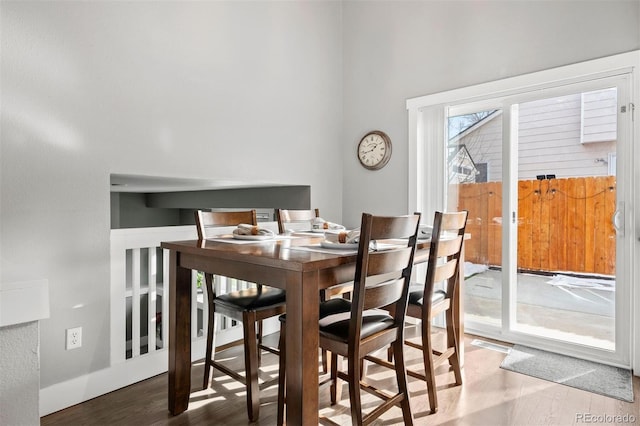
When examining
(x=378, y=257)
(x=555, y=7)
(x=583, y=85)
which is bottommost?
(x=378, y=257)

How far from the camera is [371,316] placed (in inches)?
67.3

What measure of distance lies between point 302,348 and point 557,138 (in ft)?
8.27

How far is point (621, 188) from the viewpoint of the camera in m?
2.47

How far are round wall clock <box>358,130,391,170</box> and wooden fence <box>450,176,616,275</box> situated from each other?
2.54 ft

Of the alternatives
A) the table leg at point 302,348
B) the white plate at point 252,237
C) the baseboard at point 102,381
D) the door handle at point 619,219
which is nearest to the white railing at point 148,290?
the baseboard at point 102,381

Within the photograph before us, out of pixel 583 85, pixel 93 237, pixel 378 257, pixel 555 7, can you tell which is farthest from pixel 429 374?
pixel 555 7

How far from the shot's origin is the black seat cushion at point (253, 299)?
193 cm

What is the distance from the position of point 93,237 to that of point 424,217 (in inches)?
99.4

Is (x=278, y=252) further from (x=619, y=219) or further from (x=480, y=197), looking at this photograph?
(x=619, y=219)

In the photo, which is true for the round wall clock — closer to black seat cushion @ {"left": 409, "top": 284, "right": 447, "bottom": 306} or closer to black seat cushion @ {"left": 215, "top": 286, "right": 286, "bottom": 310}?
black seat cushion @ {"left": 409, "top": 284, "right": 447, "bottom": 306}

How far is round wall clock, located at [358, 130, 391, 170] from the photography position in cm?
351

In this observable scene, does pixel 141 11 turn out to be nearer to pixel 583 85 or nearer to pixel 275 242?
pixel 275 242

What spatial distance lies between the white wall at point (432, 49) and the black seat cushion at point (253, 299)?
68.5 inches

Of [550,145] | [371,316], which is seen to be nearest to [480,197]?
[550,145]
